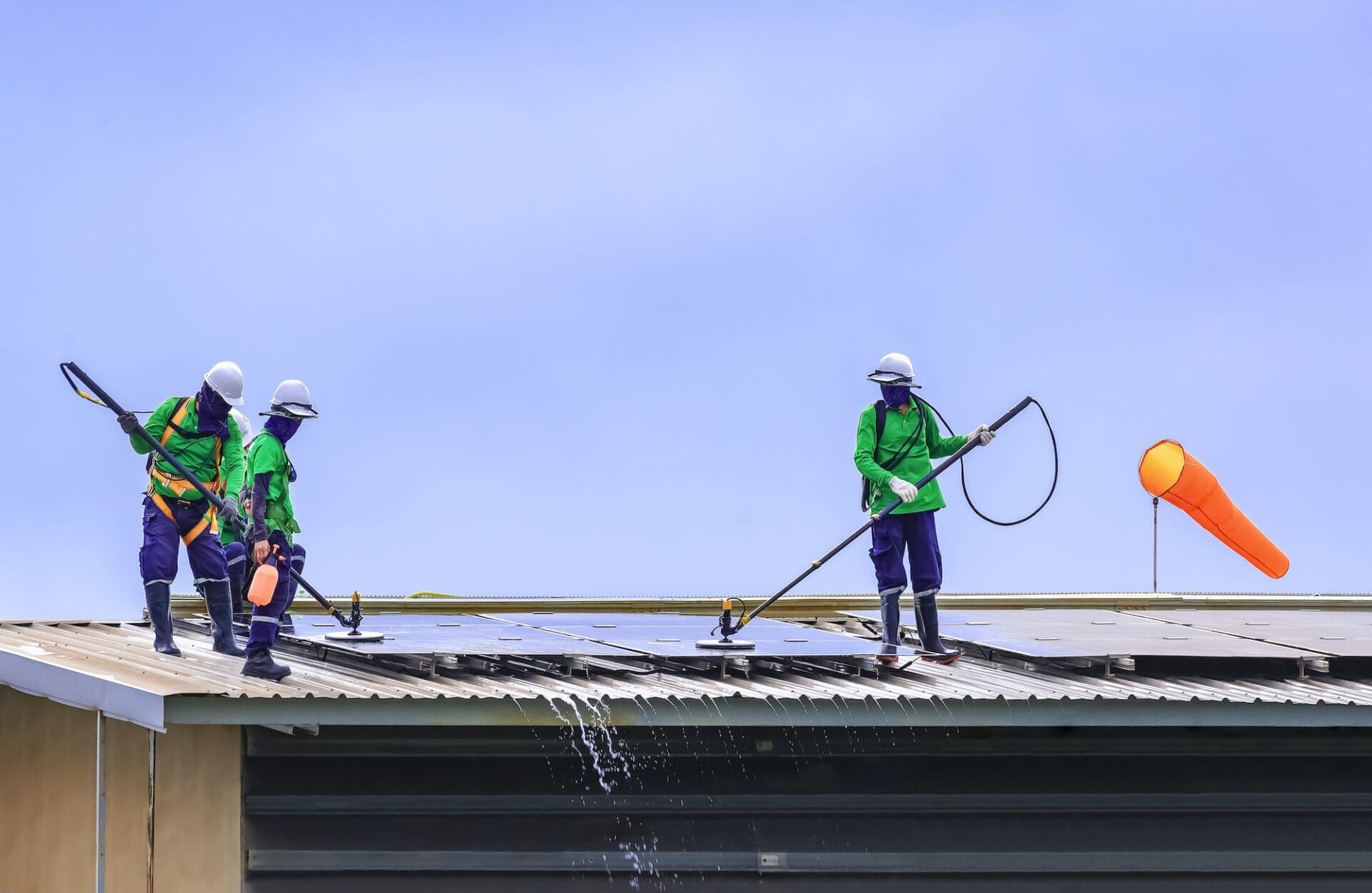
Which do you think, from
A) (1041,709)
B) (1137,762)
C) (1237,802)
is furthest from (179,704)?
(1237,802)

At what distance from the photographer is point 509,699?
9.45 metres

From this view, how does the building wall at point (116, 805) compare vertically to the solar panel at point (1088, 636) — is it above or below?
below

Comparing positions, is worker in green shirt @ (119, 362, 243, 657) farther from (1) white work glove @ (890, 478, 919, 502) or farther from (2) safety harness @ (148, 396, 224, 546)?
(1) white work glove @ (890, 478, 919, 502)

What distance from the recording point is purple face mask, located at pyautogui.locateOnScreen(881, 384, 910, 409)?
12.3m

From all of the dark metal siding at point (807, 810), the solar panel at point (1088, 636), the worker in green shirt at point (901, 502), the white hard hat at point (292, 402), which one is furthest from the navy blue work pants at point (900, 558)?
the white hard hat at point (292, 402)

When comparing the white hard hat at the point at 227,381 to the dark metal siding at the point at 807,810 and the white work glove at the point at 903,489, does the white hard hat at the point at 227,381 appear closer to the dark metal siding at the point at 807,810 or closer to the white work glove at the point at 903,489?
the dark metal siding at the point at 807,810

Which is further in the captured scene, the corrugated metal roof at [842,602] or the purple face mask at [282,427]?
the corrugated metal roof at [842,602]

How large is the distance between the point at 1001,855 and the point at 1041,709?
1.27m

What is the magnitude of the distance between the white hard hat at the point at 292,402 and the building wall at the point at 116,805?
237 cm

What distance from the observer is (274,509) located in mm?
12273

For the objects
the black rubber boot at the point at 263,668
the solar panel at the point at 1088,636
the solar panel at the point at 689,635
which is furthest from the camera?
the solar panel at the point at 1088,636

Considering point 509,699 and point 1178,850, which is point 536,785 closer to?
point 509,699

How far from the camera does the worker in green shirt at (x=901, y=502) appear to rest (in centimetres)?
1221

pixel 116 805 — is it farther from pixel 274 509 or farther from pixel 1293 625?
pixel 1293 625
